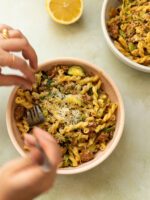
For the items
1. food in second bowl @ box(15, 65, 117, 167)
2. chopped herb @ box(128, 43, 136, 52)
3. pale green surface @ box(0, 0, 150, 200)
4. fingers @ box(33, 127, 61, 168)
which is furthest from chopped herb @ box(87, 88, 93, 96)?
fingers @ box(33, 127, 61, 168)

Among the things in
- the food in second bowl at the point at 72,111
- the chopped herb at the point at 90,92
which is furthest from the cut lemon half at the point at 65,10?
the chopped herb at the point at 90,92

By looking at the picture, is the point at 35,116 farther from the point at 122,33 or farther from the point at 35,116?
the point at 122,33

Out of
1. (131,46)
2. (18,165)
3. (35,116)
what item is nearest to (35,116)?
(35,116)

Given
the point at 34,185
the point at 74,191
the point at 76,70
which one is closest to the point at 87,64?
the point at 76,70

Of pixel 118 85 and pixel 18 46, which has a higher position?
pixel 18 46

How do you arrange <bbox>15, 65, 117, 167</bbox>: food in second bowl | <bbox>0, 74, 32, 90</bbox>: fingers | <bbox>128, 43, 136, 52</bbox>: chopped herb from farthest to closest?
<bbox>128, 43, 136, 52</bbox>: chopped herb, <bbox>15, 65, 117, 167</bbox>: food in second bowl, <bbox>0, 74, 32, 90</bbox>: fingers

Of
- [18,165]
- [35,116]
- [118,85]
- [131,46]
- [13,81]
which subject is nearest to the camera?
[18,165]

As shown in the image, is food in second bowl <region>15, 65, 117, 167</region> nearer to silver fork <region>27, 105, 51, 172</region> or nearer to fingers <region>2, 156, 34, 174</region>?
silver fork <region>27, 105, 51, 172</region>
